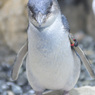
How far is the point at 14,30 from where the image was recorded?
2201 millimetres

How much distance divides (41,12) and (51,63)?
237mm

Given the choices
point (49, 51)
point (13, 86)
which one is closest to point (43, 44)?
point (49, 51)

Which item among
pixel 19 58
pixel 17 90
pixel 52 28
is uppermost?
pixel 52 28

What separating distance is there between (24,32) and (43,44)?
1226mm

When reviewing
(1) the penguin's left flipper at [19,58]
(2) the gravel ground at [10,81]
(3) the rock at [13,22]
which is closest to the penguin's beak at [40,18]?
(1) the penguin's left flipper at [19,58]

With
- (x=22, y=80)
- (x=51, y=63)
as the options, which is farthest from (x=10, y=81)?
(x=51, y=63)

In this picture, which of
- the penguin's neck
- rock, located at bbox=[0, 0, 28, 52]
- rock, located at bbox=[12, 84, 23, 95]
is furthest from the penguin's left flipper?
rock, located at bbox=[0, 0, 28, 52]

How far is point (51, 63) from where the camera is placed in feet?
3.47

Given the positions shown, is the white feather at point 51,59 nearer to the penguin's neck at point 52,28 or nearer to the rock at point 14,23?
the penguin's neck at point 52,28

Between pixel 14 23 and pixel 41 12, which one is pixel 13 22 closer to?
pixel 14 23

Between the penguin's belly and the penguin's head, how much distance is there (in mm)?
99

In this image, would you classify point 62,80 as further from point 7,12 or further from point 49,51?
point 7,12

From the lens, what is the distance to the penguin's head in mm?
924

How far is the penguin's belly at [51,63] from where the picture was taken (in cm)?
103
